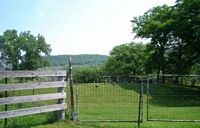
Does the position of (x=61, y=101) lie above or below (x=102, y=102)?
above

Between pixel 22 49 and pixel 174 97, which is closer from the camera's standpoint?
pixel 174 97

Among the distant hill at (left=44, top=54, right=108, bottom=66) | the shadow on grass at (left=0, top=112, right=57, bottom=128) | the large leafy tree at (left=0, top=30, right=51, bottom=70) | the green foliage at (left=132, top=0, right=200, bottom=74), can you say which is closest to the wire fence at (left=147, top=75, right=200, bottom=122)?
the distant hill at (left=44, top=54, right=108, bottom=66)

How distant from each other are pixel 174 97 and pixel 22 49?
101m

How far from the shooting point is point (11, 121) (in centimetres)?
1304

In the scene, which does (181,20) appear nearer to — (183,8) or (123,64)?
(183,8)

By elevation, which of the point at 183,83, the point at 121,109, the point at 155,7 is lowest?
the point at 121,109

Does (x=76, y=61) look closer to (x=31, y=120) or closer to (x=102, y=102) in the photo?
(x=102, y=102)

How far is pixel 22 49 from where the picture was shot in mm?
124938

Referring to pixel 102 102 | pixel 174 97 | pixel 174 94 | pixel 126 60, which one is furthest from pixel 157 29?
pixel 126 60

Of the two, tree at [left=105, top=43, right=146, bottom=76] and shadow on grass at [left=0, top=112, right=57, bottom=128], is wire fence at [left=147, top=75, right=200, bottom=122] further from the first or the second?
tree at [left=105, top=43, right=146, bottom=76]

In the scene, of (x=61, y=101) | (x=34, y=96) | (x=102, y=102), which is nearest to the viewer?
(x=34, y=96)

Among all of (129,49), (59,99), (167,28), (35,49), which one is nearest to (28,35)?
(35,49)

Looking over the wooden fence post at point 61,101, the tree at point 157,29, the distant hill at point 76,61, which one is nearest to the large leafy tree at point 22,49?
the distant hill at point 76,61

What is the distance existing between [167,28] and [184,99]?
108 feet
